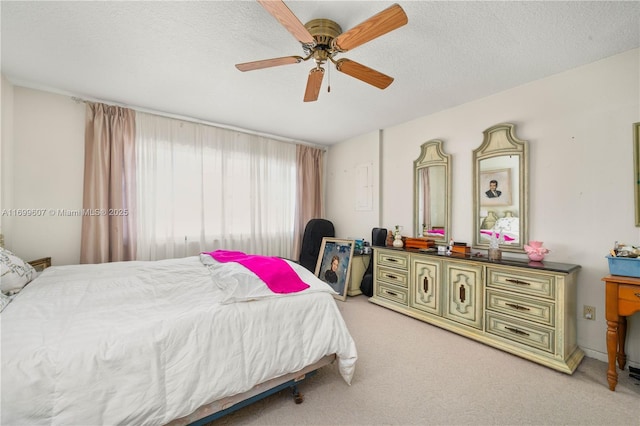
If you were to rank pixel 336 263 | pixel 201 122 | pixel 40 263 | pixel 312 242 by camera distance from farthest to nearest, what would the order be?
pixel 312 242, pixel 336 263, pixel 201 122, pixel 40 263

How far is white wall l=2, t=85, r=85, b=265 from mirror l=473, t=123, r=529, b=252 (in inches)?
181

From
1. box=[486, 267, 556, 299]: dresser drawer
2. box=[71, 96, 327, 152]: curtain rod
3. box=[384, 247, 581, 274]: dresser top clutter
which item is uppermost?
box=[71, 96, 327, 152]: curtain rod

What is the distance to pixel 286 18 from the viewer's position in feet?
4.69

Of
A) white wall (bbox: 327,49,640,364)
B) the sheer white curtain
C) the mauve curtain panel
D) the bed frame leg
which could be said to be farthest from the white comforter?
white wall (bbox: 327,49,640,364)

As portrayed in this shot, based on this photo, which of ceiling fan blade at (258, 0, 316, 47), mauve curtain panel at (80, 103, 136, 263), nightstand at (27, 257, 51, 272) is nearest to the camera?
ceiling fan blade at (258, 0, 316, 47)

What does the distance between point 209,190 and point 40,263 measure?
188cm

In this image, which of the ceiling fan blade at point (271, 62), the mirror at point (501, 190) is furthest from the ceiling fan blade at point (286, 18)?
the mirror at point (501, 190)

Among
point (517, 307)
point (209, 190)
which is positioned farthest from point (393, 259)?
point (209, 190)

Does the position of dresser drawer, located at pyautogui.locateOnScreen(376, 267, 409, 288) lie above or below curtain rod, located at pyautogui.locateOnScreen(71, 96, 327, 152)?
below

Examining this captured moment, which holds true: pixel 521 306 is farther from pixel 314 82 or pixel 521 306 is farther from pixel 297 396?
pixel 314 82

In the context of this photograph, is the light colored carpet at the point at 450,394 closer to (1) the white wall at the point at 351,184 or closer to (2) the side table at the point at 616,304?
(2) the side table at the point at 616,304

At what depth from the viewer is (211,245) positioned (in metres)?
3.83

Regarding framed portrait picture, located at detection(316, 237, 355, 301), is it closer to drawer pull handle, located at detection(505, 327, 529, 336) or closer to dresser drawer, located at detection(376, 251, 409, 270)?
dresser drawer, located at detection(376, 251, 409, 270)

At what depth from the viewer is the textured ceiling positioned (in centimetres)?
172
